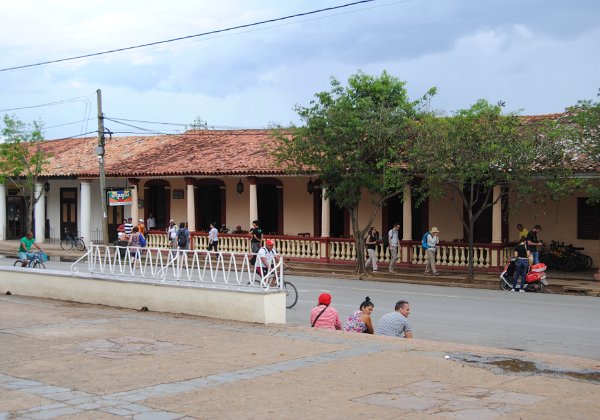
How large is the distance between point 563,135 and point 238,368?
15.4m

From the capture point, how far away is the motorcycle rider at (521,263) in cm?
2008

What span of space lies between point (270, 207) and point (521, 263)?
14.1 m

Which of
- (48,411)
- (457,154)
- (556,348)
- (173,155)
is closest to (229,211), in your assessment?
(173,155)

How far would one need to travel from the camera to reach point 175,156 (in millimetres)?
34125

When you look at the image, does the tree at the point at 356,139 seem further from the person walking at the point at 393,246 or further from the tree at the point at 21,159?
the tree at the point at 21,159

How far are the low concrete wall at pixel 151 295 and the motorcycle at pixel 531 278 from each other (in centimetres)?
992

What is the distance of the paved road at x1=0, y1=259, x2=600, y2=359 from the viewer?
12602 mm

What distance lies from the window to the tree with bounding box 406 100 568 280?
12.6ft

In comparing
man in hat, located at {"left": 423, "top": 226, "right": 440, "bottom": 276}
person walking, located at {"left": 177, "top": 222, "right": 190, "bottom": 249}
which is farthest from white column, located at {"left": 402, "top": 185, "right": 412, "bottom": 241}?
person walking, located at {"left": 177, "top": 222, "right": 190, "bottom": 249}

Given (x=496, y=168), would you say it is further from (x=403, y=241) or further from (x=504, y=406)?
(x=504, y=406)

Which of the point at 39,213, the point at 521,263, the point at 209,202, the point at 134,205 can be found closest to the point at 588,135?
the point at 521,263

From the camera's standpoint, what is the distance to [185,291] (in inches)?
539

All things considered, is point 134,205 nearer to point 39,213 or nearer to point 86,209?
point 86,209

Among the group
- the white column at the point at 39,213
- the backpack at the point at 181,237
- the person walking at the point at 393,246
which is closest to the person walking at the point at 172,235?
the backpack at the point at 181,237
